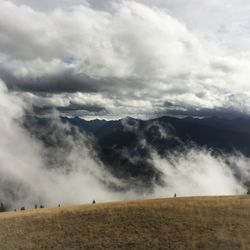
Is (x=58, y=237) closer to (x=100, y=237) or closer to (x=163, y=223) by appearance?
Answer: (x=100, y=237)

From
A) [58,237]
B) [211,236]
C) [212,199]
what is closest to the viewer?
[211,236]

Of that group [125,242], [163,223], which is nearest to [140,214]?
[163,223]

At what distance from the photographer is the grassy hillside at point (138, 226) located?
60.5 meters

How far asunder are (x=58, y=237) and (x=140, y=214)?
14.8 m

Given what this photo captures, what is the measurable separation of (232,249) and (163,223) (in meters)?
13.7

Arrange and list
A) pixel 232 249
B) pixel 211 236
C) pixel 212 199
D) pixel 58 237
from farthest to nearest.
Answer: pixel 212 199
pixel 58 237
pixel 211 236
pixel 232 249

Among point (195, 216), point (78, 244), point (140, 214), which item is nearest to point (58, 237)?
point (78, 244)

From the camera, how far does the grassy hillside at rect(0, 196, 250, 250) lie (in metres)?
60.5

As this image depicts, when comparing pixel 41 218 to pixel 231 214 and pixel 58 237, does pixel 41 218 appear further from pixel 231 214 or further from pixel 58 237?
pixel 231 214

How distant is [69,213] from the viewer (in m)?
74.8

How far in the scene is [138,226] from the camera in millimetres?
66750

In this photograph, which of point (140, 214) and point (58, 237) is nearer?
point (58, 237)

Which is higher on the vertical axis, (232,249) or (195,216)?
(195,216)

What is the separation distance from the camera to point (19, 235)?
67.6 meters
